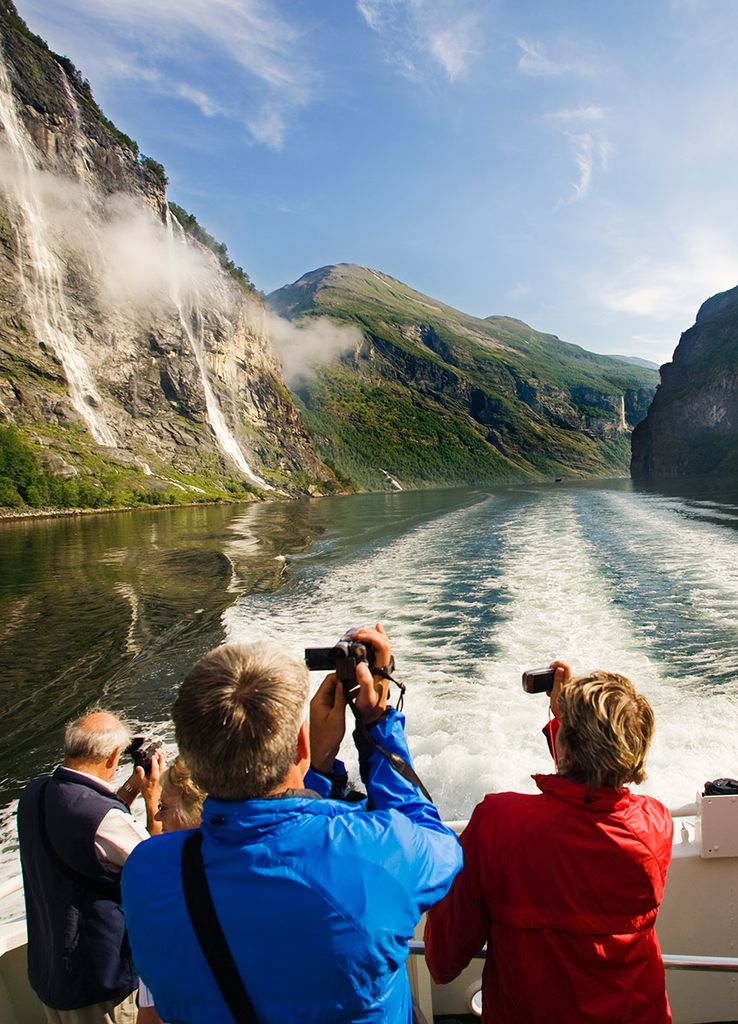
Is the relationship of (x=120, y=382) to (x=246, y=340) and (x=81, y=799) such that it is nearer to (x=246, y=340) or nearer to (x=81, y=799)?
(x=246, y=340)

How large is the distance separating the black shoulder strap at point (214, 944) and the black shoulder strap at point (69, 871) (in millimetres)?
1330

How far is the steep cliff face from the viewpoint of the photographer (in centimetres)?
5256

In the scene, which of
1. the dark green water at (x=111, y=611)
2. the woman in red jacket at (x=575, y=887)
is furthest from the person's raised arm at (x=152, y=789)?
the dark green water at (x=111, y=611)

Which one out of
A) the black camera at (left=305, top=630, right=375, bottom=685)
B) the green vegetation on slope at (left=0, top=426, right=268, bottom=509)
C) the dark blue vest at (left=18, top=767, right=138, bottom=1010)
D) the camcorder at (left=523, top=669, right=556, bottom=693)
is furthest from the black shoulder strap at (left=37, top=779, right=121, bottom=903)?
the green vegetation on slope at (left=0, top=426, right=268, bottom=509)

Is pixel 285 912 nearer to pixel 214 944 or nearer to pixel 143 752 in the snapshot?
pixel 214 944

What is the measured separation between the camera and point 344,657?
1.94 metres

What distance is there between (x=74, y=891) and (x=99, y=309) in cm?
6757

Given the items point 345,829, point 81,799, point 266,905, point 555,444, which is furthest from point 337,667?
point 555,444

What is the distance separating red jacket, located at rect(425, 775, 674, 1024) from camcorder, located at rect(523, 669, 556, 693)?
0.65m

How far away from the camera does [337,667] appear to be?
6.37ft

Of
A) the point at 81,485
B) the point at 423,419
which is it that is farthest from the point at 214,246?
the point at 423,419

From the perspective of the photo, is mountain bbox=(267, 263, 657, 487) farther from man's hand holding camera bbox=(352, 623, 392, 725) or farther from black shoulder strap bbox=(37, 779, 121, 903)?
man's hand holding camera bbox=(352, 623, 392, 725)

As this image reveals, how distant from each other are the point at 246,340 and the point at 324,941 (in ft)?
302

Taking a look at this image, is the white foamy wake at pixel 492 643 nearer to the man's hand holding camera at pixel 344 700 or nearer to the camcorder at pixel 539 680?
the camcorder at pixel 539 680
